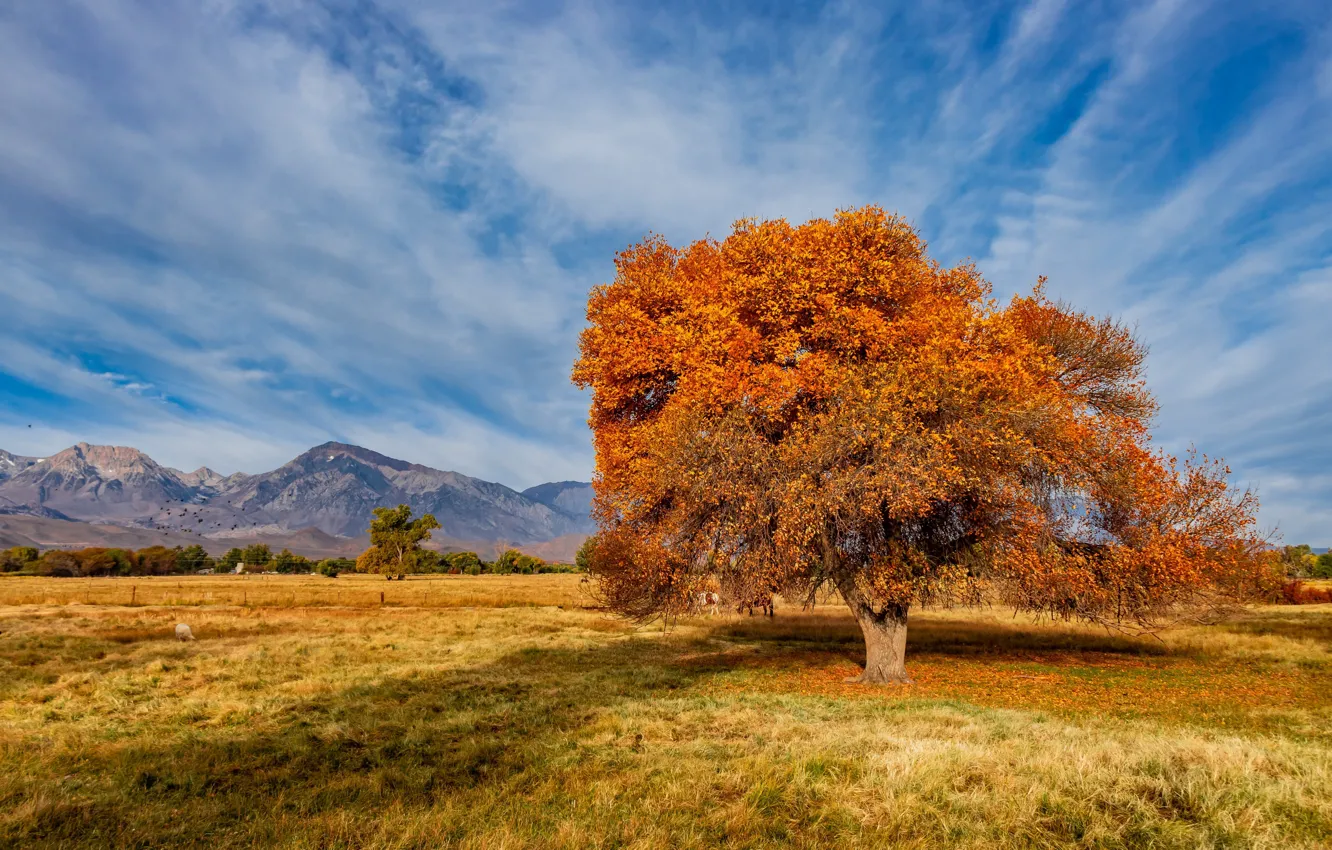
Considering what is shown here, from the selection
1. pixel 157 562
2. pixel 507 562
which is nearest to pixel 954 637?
pixel 507 562

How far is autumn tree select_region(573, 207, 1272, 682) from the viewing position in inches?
593

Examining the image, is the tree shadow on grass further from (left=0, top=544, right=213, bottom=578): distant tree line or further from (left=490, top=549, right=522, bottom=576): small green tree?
(left=0, top=544, right=213, bottom=578): distant tree line

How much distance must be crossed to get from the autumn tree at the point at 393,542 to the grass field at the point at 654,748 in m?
91.5

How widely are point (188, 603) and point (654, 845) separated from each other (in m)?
57.8

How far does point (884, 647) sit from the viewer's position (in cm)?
1806

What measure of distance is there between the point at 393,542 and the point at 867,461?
111628mm

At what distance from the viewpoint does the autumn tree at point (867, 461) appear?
15.1m

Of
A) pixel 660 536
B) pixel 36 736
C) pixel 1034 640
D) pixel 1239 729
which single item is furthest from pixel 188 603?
pixel 1239 729

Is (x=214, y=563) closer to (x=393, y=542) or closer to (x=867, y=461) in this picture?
(x=393, y=542)

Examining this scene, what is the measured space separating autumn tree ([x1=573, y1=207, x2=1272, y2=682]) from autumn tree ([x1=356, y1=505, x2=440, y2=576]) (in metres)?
103

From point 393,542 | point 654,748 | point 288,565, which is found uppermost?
point 393,542

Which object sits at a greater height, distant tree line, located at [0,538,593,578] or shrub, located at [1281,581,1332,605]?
shrub, located at [1281,581,1332,605]

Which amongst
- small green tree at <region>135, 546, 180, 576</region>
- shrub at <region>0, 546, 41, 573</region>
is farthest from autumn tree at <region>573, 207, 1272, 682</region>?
shrub at <region>0, 546, 41, 573</region>

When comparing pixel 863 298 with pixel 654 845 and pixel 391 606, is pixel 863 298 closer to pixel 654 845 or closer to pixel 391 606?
pixel 654 845
